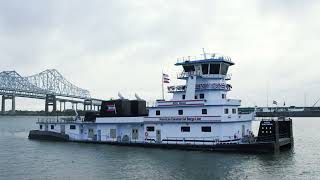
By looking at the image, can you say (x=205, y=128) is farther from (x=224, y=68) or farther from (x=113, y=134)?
(x=113, y=134)

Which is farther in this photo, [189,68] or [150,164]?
[189,68]

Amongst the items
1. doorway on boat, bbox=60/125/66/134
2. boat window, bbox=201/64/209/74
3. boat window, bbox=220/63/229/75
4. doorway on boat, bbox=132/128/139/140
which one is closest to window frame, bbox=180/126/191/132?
boat window, bbox=201/64/209/74

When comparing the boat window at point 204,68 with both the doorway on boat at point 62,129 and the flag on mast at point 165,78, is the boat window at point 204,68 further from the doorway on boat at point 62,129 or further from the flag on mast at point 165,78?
the doorway on boat at point 62,129

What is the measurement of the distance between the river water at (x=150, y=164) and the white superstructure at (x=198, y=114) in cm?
180

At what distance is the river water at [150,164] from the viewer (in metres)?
27.9

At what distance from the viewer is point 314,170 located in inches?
1185

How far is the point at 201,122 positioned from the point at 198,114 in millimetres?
813

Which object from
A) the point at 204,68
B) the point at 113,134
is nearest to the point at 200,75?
the point at 204,68

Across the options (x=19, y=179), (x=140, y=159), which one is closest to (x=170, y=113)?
(x=140, y=159)

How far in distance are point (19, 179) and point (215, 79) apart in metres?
19.6

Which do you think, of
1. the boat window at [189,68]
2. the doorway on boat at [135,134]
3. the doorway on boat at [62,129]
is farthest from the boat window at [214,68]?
the doorway on boat at [62,129]

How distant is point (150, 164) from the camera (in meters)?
31.7

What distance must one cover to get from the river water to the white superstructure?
1800mm

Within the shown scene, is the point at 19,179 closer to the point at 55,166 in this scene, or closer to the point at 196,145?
the point at 55,166
